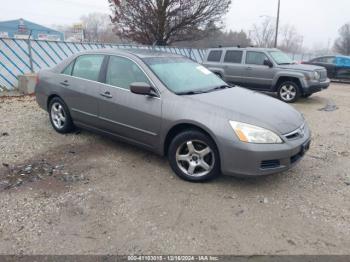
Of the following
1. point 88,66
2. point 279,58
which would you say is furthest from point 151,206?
point 279,58

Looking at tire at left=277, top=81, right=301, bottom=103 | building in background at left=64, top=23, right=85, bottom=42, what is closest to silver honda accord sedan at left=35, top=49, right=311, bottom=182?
tire at left=277, top=81, right=301, bottom=103

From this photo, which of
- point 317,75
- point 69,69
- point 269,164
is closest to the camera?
point 269,164

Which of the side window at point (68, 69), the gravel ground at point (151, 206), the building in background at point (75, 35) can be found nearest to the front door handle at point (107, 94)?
the gravel ground at point (151, 206)

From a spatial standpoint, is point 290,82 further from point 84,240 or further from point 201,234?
point 84,240

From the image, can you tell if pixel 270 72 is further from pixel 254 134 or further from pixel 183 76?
pixel 254 134

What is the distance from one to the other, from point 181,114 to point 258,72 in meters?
7.09

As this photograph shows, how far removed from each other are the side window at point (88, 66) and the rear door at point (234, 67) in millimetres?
6576

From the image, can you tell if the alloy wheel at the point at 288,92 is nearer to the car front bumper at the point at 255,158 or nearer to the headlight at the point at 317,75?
the headlight at the point at 317,75

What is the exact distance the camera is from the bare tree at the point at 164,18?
19.9m

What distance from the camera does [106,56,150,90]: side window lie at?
4.41 metres

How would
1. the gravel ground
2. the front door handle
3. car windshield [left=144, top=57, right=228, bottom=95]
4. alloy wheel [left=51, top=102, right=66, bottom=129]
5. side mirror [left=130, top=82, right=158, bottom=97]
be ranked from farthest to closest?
alloy wheel [left=51, top=102, right=66, bottom=129], the front door handle, car windshield [left=144, top=57, right=228, bottom=95], side mirror [left=130, top=82, right=158, bottom=97], the gravel ground

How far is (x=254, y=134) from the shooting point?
3.54 m

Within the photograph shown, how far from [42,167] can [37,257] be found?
6.17ft

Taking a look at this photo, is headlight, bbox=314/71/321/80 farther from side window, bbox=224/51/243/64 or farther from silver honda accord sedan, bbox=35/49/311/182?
silver honda accord sedan, bbox=35/49/311/182
